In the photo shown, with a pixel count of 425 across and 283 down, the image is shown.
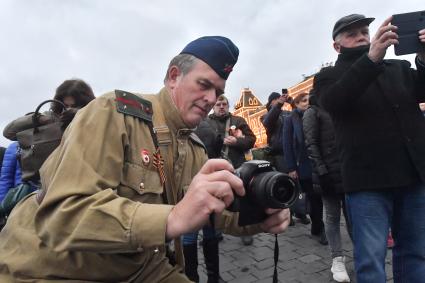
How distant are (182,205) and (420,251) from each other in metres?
2.00

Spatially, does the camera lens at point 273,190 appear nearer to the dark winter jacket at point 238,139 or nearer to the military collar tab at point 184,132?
the military collar tab at point 184,132

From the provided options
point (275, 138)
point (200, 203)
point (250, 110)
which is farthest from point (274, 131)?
point (250, 110)

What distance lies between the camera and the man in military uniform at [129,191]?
1174mm

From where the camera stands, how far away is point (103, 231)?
1.17m

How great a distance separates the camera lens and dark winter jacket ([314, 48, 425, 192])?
4.00 feet

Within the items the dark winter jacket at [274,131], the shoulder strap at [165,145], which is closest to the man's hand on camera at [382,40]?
the shoulder strap at [165,145]

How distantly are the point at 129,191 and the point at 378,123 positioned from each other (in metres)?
1.83

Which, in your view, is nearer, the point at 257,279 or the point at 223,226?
the point at 223,226

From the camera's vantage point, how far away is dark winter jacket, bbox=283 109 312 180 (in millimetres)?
5109

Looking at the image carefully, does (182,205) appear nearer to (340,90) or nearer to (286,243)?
(340,90)

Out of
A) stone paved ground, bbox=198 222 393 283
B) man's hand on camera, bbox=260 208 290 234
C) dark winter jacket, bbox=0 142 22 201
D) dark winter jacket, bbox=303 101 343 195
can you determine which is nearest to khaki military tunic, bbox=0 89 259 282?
man's hand on camera, bbox=260 208 290 234

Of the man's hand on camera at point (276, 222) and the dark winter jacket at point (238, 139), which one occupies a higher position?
the dark winter jacket at point (238, 139)

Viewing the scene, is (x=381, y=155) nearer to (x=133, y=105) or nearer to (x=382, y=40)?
(x=382, y=40)

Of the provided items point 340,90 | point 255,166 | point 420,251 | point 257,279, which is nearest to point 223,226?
point 255,166
